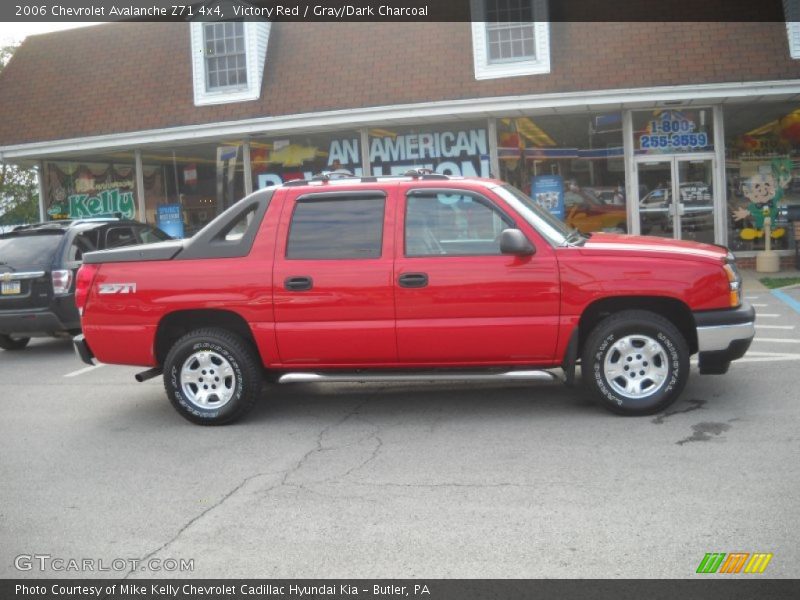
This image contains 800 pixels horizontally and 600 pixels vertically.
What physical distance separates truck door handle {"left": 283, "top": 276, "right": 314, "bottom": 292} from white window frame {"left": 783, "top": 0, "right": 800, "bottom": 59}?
446 inches

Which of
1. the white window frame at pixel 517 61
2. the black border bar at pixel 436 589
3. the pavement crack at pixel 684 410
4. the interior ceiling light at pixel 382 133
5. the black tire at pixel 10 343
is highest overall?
the white window frame at pixel 517 61

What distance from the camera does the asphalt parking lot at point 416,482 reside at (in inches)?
168

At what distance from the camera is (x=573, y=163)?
16297 mm

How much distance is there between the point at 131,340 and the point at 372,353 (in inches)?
77.6

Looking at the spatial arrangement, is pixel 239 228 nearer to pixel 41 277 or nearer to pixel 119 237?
pixel 41 277

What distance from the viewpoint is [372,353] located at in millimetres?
6789

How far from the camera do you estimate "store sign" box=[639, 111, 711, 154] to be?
16.0 meters

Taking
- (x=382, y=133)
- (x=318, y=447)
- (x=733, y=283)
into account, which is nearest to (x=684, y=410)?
(x=733, y=283)

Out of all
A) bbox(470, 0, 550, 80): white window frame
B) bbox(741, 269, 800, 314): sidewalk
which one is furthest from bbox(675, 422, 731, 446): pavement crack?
A: bbox(470, 0, 550, 80): white window frame

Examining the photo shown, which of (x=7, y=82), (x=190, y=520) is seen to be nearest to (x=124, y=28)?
(x=7, y=82)

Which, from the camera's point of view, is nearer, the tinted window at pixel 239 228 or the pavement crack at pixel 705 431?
the pavement crack at pixel 705 431

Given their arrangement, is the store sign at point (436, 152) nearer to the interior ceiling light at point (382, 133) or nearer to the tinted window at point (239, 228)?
the interior ceiling light at point (382, 133)

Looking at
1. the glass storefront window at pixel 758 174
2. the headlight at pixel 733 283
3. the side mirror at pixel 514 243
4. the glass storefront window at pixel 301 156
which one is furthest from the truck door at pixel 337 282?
the glass storefront window at pixel 758 174

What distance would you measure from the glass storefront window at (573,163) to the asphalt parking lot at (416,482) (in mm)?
8487
